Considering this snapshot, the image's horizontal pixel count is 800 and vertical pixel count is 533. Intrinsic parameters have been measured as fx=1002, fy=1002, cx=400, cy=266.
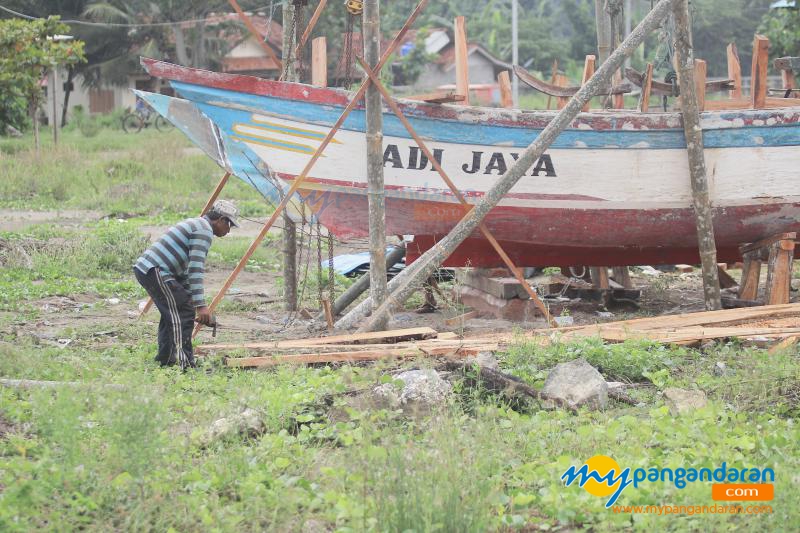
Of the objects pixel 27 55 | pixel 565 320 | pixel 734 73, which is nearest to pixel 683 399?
pixel 565 320

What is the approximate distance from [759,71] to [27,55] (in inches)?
514

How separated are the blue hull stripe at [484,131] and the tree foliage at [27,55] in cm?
900

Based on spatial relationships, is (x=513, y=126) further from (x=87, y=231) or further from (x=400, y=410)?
(x=87, y=231)

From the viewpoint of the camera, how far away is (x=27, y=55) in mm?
17781

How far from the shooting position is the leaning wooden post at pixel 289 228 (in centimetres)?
945

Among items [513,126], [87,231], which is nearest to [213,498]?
[513,126]

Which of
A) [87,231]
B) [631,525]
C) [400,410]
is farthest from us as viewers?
[87,231]

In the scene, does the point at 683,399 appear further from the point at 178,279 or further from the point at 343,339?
the point at 178,279

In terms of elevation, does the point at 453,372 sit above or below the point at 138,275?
below

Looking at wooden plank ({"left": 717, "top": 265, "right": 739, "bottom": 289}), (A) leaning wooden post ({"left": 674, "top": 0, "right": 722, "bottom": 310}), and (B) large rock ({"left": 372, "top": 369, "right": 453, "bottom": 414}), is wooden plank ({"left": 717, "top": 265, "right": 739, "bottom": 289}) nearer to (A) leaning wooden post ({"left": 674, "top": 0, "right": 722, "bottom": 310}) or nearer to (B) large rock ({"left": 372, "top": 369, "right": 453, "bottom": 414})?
(A) leaning wooden post ({"left": 674, "top": 0, "right": 722, "bottom": 310})

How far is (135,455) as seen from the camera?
176 inches

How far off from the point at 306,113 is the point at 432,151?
1.24 m

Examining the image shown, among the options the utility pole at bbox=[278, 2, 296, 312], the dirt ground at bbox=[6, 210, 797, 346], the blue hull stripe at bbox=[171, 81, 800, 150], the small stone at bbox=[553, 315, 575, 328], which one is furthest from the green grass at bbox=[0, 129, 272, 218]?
the small stone at bbox=[553, 315, 575, 328]

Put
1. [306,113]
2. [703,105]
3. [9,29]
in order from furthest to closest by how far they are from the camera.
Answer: [9,29]
[703,105]
[306,113]
